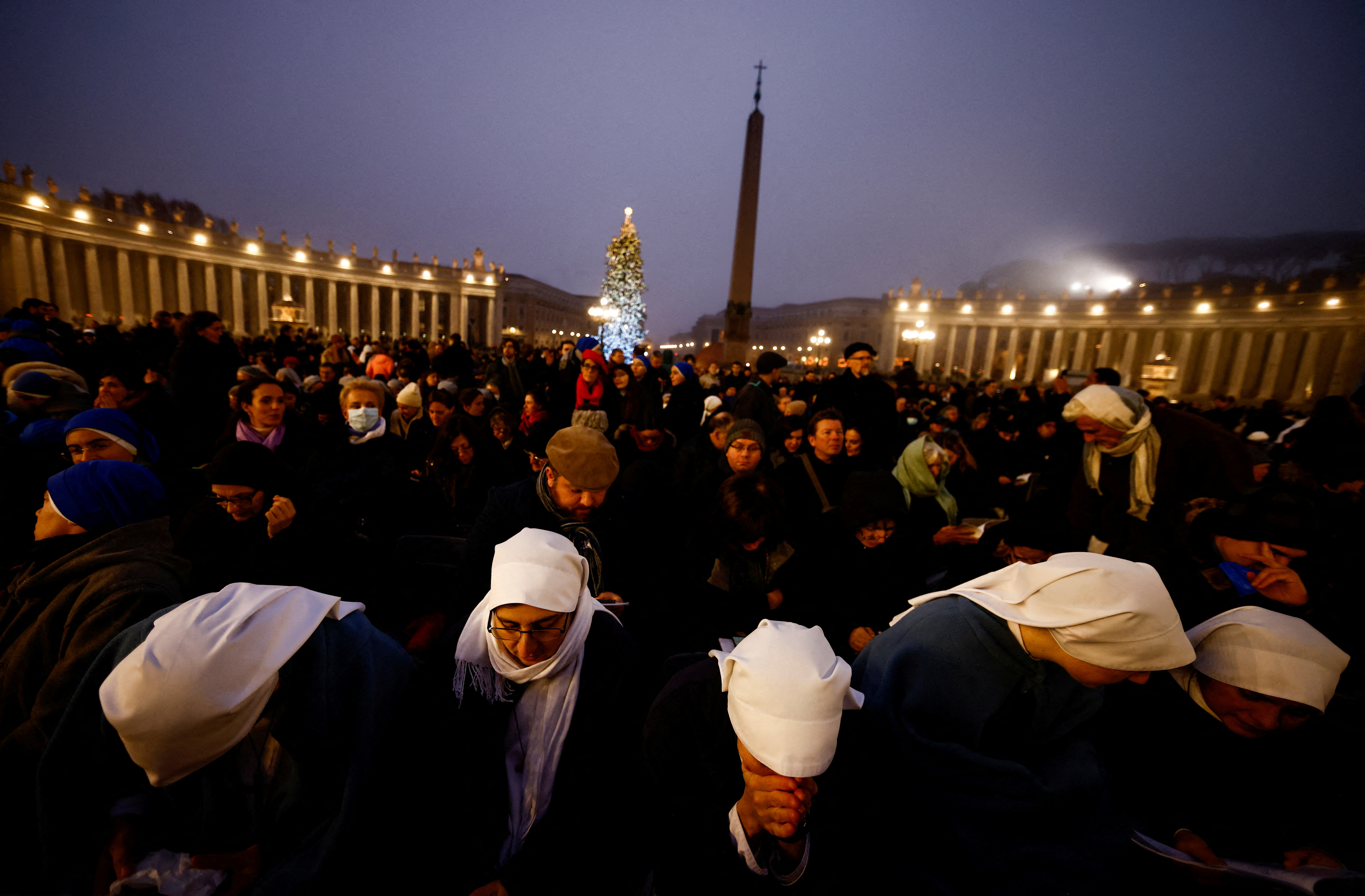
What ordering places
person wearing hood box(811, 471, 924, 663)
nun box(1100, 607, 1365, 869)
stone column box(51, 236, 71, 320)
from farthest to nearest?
1. stone column box(51, 236, 71, 320)
2. person wearing hood box(811, 471, 924, 663)
3. nun box(1100, 607, 1365, 869)

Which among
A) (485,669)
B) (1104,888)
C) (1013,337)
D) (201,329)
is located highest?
(1013,337)

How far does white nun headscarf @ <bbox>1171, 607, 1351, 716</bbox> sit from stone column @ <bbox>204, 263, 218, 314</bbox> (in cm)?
4922

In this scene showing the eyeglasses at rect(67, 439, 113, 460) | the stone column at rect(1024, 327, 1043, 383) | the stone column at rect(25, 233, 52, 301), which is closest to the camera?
the eyeglasses at rect(67, 439, 113, 460)

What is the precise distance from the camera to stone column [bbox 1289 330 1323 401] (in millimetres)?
27984

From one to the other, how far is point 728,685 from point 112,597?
216 centimetres

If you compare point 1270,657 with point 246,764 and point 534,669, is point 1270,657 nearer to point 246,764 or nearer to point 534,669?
point 534,669

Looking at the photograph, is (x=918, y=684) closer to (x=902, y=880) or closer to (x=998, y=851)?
(x=998, y=851)

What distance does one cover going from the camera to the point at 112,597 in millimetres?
1799

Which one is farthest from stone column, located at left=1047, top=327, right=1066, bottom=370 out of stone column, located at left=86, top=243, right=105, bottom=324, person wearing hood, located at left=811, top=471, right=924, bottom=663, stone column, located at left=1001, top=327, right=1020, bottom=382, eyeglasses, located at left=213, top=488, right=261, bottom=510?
stone column, located at left=86, top=243, right=105, bottom=324

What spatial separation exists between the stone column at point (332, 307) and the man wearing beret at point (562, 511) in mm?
51182

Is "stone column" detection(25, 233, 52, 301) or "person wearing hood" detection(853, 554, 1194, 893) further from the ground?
"stone column" detection(25, 233, 52, 301)

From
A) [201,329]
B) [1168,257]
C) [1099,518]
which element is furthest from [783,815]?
[1168,257]

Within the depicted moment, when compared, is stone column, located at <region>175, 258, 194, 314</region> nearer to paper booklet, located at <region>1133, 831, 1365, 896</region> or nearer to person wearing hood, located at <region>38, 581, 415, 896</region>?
person wearing hood, located at <region>38, 581, 415, 896</region>

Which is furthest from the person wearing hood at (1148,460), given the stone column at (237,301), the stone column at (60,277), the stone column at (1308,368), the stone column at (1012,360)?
the stone column at (237,301)
